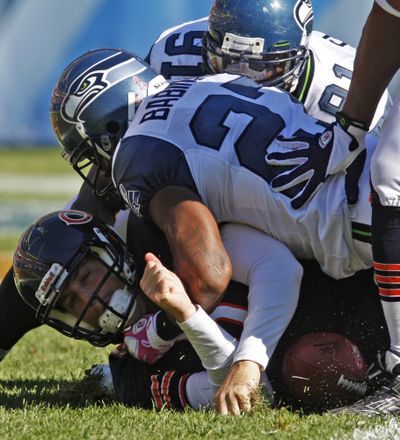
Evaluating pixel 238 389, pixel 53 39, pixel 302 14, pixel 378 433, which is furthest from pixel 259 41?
pixel 53 39

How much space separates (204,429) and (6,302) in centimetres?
177

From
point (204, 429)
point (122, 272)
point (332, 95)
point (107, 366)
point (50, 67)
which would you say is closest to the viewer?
point (204, 429)

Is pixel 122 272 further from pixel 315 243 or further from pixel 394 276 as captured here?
pixel 394 276

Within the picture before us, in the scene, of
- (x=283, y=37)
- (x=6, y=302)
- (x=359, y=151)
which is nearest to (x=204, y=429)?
(x=359, y=151)

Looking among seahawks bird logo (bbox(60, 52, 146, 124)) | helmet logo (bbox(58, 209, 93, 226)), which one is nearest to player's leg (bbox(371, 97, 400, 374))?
helmet logo (bbox(58, 209, 93, 226))

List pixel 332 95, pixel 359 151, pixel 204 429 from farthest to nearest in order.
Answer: pixel 332 95
pixel 359 151
pixel 204 429

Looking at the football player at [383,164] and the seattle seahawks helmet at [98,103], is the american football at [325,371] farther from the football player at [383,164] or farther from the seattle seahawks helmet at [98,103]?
the seattle seahawks helmet at [98,103]

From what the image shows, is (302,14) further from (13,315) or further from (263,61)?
(13,315)

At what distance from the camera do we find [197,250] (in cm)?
328

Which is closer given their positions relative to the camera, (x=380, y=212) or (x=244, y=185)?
(x=380, y=212)

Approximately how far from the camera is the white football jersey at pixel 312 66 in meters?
4.76

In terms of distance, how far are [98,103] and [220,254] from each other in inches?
47.4

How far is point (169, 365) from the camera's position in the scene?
12.3 ft

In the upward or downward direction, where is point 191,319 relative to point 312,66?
downward
